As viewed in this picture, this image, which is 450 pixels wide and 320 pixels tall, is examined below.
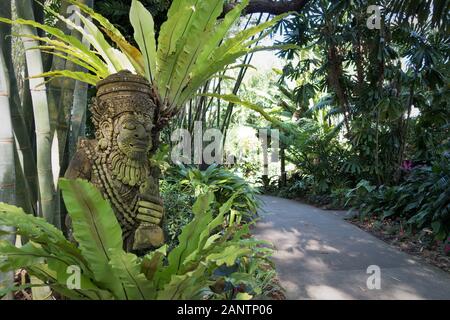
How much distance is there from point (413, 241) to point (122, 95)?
444 centimetres

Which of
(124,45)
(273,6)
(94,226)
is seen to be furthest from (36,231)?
(273,6)

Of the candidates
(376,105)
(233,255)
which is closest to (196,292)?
(233,255)

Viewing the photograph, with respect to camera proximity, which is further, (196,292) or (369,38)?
(369,38)

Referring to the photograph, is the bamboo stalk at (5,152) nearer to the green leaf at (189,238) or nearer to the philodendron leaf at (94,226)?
the philodendron leaf at (94,226)

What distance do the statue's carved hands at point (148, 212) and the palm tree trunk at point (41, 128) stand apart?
66 centimetres

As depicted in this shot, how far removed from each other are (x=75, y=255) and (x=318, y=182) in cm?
854

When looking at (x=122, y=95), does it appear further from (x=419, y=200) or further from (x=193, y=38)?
(x=419, y=200)

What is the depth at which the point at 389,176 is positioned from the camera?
7.23m

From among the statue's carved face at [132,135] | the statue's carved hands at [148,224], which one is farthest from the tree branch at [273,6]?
the statue's carved hands at [148,224]

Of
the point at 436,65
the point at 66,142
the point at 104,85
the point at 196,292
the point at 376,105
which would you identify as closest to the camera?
the point at 196,292

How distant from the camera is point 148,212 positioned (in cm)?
181

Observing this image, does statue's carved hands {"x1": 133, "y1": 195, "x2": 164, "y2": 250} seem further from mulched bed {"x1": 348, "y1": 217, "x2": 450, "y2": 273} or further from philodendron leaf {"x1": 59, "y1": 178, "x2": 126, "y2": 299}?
mulched bed {"x1": 348, "y1": 217, "x2": 450, "y2": 273}

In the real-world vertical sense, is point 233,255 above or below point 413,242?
above
